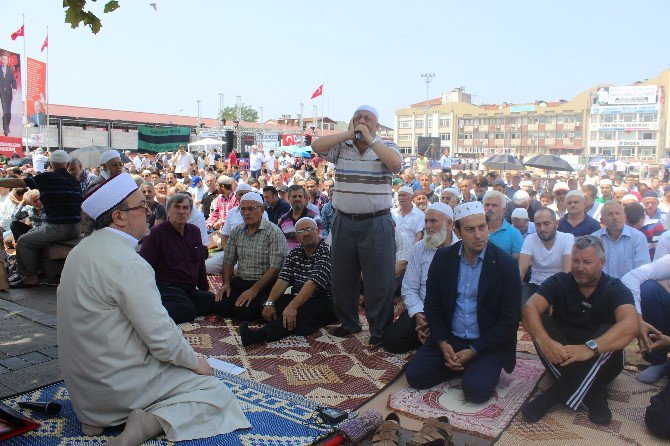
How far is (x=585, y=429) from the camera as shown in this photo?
135 inches

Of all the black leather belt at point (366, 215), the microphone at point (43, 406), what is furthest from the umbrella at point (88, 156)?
the microphone at point (43, 406)

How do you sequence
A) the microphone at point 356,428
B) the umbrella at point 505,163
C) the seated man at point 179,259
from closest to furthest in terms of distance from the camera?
the microphone at point 356,428 < the seated man at point 179,259 < the umbrella at point 505,163

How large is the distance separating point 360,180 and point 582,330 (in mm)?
2081

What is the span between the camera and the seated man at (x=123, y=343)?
280 centimetres

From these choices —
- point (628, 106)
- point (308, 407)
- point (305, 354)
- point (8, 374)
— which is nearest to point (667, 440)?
point (308, 407)

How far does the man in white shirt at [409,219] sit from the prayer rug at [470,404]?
9.49 feet

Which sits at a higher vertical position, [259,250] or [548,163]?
[548,163]

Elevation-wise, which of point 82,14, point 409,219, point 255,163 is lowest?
point 409,219

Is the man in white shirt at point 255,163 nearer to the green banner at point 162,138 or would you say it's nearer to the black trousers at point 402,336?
the green banner at point 162,138

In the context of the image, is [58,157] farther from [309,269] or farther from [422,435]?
[422,435]

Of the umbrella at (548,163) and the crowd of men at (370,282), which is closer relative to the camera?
the crowd of men at (370,282)

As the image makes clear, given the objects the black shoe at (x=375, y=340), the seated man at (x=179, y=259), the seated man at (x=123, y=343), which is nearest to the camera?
the seated man at (x=123, y=343)

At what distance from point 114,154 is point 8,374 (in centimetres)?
405

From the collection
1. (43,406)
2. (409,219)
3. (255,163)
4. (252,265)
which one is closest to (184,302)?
(252,265)
